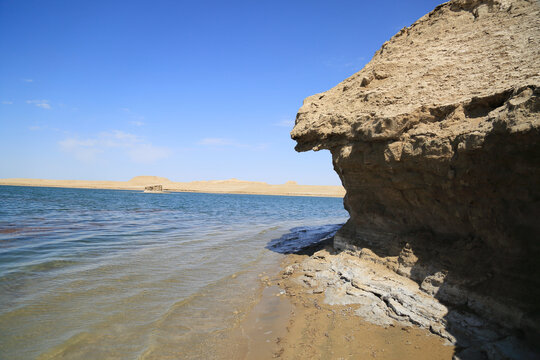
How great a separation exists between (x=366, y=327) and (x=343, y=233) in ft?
10.8

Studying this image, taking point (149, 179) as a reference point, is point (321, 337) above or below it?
below

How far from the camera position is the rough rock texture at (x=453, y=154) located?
3.79 metres

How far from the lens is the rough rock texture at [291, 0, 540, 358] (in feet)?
12.4

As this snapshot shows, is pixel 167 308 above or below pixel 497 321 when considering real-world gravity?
below

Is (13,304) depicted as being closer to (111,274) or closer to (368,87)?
(111,274)

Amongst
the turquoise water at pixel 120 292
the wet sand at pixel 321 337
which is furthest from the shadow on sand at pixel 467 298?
the turquoise water at pixel 120 292

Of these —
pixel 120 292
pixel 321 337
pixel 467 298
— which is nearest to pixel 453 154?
pixel 467 298

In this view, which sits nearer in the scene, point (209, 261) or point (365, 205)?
point (365, 205)

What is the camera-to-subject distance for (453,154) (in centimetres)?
448

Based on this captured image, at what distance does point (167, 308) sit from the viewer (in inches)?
221

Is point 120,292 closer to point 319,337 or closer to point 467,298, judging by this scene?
point 319,337

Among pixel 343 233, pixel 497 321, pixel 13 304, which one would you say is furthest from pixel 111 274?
pixel 497 321

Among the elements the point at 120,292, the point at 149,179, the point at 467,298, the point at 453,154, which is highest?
Answer: the point at 149,179

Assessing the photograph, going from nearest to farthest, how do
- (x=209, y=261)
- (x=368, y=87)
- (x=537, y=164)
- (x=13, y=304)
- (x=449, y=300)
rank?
(x=537, y=164) → (x=449, y=300) → (x=13, y=304) → (x=368, y=87) → (x=209, y=261)
